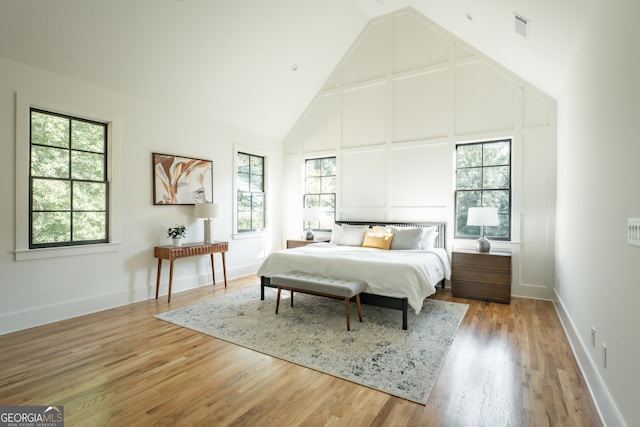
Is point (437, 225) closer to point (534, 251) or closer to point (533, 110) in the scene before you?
point (534, 251)

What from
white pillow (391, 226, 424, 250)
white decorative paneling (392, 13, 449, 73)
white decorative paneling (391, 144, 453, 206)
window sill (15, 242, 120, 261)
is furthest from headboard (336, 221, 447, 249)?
window sill (15, 242, 120, 261)

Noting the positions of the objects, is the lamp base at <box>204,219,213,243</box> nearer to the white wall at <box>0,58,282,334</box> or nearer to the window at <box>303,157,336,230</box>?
the white wall at <box>0,58,282,334</box>

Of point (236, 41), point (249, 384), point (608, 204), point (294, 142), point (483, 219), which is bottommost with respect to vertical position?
point (249, 384)

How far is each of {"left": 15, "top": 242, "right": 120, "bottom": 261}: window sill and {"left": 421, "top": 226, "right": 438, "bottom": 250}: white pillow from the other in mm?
4131

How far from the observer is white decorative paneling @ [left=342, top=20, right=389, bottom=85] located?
5711 millimetres

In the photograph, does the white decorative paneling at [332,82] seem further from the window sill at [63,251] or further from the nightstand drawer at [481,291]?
the window sill at [63,251]

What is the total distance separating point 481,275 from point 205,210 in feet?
13.1

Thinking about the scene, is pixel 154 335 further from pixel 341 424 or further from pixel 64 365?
pixel 341 424

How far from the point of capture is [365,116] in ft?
19.4

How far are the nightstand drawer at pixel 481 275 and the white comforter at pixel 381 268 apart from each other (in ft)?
0.43

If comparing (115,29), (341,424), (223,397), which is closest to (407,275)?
(341,424)

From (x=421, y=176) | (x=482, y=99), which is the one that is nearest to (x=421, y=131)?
(x=421, y=176)

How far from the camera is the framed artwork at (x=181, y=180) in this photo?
4602mm

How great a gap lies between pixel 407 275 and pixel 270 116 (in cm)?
414
